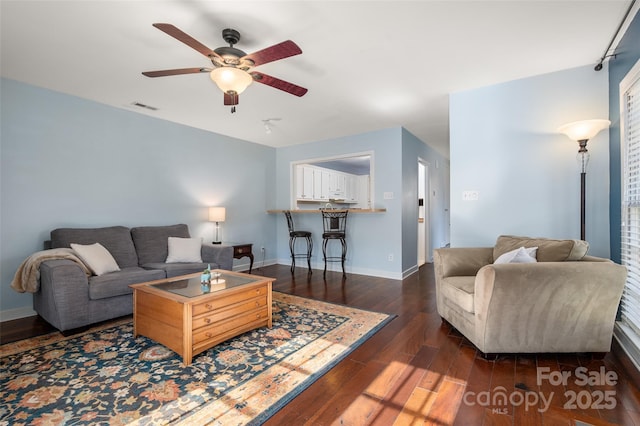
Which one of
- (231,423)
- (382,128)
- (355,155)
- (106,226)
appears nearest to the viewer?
(231,423)

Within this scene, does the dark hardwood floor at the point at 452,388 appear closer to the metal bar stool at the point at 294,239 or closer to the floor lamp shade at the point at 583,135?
the floor lamp shade at the point at 583,135

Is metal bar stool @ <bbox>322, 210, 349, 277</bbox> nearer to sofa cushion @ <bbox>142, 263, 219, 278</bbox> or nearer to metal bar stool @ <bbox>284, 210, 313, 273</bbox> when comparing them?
metal bar stool @ <bbox>284, 210, 313, 273</bbox>

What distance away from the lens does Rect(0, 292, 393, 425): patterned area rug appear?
1559 millimetres

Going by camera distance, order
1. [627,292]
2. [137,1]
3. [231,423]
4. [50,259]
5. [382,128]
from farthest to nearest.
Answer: [382,128] → [50,259] → [627,292] → [137,1] → [231,423]

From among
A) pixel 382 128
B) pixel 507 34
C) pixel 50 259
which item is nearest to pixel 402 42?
pixel 507 34

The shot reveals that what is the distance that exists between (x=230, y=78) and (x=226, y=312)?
5.81 feet

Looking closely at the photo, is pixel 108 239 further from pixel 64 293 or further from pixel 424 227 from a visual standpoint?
pixel 424 227

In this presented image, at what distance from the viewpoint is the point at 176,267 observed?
3449 mm

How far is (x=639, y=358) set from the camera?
6.48ft

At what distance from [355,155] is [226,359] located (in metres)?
3.87

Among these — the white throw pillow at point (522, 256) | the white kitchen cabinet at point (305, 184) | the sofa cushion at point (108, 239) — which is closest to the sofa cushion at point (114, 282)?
the sofa cushion at point (108, 239)

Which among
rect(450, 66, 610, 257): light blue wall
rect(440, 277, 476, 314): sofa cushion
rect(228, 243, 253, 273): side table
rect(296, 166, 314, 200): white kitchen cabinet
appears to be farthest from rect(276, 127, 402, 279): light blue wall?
rect(440, 277, 476, 314): sofa cushion

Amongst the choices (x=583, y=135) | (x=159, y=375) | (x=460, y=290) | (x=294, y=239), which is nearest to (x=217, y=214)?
(x=294, y=239)

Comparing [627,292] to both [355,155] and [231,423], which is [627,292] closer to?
[231,423]
